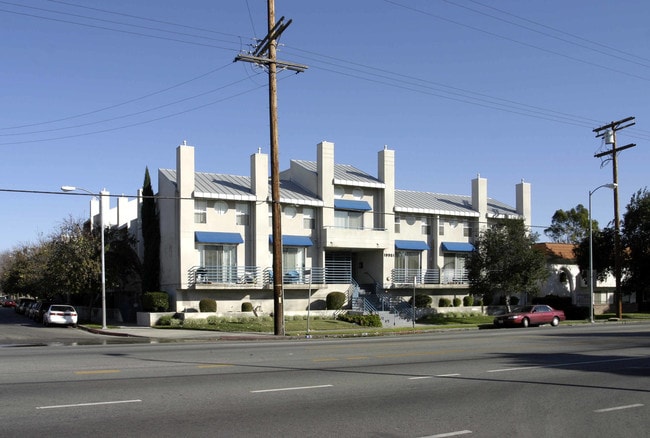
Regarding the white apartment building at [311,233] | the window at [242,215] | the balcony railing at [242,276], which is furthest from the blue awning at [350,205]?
the window at [242,215]

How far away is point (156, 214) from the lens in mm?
44406

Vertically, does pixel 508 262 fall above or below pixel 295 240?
below

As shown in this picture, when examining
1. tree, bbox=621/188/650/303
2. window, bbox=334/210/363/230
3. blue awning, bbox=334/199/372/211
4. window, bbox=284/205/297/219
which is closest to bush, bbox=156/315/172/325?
window, bbox=284/205/297/219

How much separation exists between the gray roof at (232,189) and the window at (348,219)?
2.28 metres

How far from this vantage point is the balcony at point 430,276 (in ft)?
160

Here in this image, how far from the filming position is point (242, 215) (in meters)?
43.2

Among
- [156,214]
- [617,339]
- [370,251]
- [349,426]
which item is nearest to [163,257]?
[156,214]

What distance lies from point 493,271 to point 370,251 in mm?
9063

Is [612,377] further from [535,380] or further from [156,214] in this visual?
[156,214]

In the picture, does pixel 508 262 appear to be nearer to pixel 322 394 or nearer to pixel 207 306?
pixel 207 306

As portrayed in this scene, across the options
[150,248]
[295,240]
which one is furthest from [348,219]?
[150,248]

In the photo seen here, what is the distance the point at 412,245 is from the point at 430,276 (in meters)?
2.95

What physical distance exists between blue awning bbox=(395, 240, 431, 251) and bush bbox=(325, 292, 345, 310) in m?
7.00

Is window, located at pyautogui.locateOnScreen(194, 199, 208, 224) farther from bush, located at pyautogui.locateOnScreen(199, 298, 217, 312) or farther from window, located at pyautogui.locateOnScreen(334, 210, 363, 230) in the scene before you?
window, located at pyautogui.locateOnScreen(334, 210, 363, 230)
